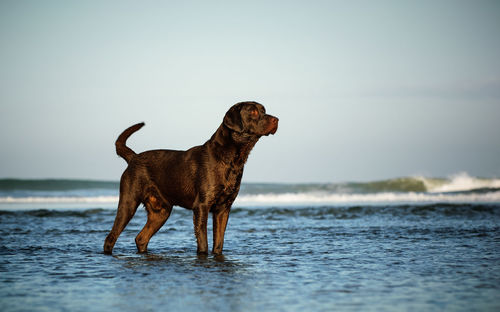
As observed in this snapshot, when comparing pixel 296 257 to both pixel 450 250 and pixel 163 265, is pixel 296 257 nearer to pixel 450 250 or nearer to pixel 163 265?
pixel 163 265

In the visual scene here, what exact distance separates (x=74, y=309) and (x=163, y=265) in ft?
6.91

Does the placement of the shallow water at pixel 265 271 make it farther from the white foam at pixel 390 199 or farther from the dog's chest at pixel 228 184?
the white foam at pixel 390 199

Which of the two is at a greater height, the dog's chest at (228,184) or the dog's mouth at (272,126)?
the dog's mouth at (272,126)

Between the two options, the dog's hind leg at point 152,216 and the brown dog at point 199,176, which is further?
the dog's hind leg at point 152,216

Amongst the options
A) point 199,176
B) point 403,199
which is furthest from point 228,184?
point 403,199

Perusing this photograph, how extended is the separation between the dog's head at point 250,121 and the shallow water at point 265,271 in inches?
58.7

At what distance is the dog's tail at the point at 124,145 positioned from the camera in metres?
7.47

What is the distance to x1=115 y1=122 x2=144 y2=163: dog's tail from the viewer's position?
7.47m

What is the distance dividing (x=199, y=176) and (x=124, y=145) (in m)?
1.63

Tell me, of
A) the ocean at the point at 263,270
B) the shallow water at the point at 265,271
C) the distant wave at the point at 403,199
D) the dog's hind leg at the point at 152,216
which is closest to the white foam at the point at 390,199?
the distant wave at the point at 403,199

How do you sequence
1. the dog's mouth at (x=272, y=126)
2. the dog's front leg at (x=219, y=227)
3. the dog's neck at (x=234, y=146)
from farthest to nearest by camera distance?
the dog's front leg at (x=219, y=227) → the dog's neck at (x=234, y=146) → the dog's mouth at (x=272, y=126)

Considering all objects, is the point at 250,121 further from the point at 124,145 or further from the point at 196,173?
the point at 124,145

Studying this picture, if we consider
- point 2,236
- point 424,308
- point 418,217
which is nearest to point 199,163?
point 424,308

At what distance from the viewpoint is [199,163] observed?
6551 mm
